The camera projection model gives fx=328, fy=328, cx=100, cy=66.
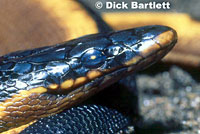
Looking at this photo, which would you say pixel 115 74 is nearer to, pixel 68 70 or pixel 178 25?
pixel 68 70

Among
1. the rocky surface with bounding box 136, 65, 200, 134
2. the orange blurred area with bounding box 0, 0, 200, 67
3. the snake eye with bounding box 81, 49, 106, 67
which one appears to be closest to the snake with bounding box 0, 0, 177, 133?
the snake eye with bounding box 81, 49, 106, 67

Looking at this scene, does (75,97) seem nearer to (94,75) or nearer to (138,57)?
(94,75)

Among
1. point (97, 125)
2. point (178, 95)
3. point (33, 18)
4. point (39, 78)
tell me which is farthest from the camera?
point (178, 95)

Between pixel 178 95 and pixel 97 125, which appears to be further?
pixel 178 95

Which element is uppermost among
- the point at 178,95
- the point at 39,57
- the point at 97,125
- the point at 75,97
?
the point at 39,57

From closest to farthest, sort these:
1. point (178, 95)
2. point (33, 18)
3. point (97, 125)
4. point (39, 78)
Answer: point (39, 78) < point (97, 125) < point (33, 18) < point (178, 95)

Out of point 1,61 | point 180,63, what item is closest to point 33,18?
point 1,61

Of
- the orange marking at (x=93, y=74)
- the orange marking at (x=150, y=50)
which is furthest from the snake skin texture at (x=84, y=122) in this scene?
the orange marking at (x=150, y=50)

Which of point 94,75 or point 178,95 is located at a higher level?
point 94,75
